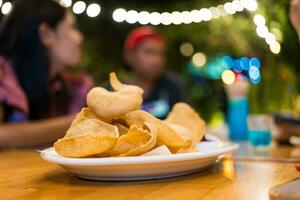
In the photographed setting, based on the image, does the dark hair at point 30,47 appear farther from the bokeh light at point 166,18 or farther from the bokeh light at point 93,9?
the bokeh light at point 166,18

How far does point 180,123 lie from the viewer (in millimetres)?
1002

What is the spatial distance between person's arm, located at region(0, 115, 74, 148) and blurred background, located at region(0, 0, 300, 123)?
64 centimetres

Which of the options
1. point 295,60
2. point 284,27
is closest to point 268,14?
point 284,27

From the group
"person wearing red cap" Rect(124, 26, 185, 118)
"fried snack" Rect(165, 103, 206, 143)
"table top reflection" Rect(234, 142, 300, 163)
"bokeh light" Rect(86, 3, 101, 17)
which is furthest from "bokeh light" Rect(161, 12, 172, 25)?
"fried snack" Rect(165, 103, 206, 143)

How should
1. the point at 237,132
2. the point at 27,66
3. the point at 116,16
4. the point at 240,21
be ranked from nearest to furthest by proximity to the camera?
the point at 237,132 < the point at 27,66 < the point at 240,21 < the point at 116,16

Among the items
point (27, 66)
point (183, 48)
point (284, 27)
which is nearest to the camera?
point (284, 27)

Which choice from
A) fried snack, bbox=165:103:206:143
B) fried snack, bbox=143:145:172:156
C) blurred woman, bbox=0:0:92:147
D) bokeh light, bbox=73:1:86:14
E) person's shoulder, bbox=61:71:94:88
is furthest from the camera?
bokeh light, bbox=73:1:86:14

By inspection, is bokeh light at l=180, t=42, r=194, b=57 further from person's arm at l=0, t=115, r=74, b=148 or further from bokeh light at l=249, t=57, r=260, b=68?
person's arm at l=0, t=115, r=74, b=148

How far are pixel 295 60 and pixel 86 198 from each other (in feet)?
4.83

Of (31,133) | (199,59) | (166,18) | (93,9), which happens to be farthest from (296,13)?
(199,59)

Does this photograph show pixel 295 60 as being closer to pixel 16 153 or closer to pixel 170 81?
pixel 16 153

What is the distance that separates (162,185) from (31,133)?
105cm

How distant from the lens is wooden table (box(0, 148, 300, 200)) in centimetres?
70

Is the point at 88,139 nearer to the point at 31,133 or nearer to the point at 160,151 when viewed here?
the point at 160,151
